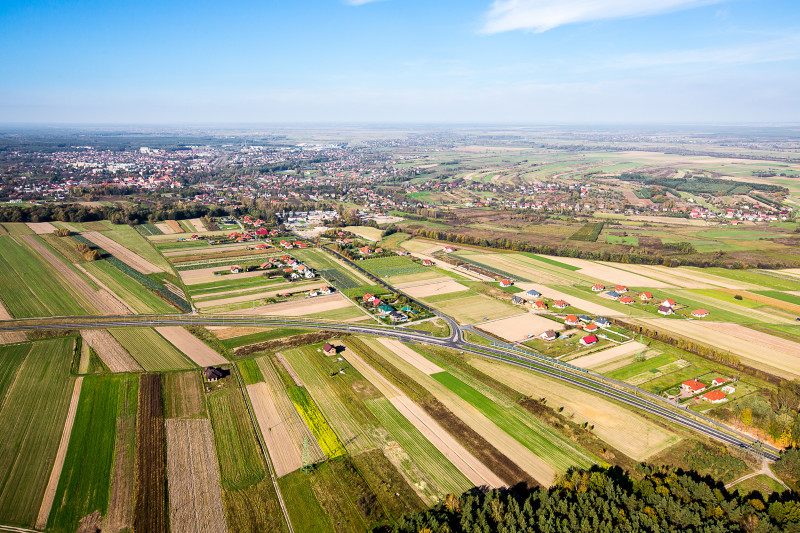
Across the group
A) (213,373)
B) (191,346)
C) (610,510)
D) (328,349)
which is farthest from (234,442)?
(610,510)

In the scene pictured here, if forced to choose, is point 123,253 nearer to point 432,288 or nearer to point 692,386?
point 432,288

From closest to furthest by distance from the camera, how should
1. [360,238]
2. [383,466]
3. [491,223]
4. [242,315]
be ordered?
[383,466] → [242,315] → [360,238] → [491,223]

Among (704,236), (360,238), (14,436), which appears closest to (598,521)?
(14,436)

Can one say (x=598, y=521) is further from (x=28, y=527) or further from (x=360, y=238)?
(x=360, y=238)

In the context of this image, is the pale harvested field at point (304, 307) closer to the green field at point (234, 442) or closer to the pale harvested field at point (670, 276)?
the green field at point (234, 442)

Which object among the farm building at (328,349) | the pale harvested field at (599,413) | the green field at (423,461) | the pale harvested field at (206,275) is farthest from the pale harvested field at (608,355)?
the pale harvested field at (206,275)

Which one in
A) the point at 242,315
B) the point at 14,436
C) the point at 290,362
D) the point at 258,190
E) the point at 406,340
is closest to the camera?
the point at 14,436
